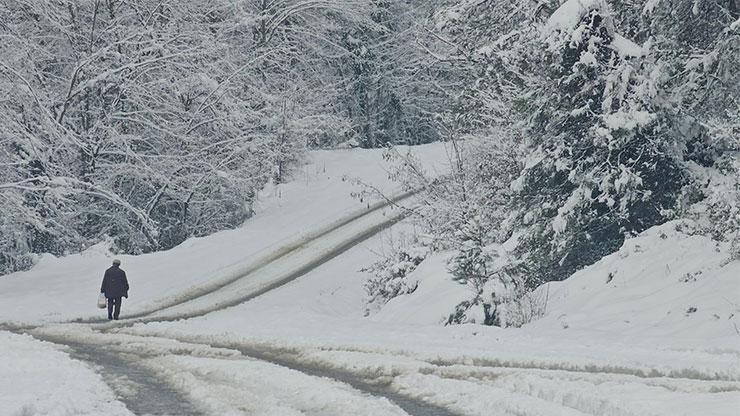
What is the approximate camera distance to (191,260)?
2942cm

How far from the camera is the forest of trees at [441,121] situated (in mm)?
17422

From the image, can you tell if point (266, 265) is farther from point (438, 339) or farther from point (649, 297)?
point (438, 339)

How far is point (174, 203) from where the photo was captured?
36688 millimetres

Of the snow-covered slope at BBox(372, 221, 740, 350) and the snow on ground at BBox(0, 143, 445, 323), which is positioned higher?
the snow on ground at BBox(0, 143, 445, 323)

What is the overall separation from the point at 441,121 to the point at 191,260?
877 cm

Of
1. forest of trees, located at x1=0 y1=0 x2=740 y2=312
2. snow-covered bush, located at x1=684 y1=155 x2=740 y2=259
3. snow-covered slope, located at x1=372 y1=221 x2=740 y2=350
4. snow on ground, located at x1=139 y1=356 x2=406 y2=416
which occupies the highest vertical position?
forest of trees, located at x1=0 y1=0 x2=740 y2=312

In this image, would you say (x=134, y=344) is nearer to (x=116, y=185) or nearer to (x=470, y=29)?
(x=470, y=29)

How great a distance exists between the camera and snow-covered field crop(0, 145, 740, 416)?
9.27m

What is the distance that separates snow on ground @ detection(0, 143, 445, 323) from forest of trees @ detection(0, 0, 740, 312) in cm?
123

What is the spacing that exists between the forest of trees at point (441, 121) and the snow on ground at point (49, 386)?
7489mm

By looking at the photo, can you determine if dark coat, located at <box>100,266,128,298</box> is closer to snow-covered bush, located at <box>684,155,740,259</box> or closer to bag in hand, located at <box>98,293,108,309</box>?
bag in hand, located at <box>98,293,108,309</box>

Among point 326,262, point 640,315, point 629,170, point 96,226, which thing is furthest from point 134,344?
point 96,226

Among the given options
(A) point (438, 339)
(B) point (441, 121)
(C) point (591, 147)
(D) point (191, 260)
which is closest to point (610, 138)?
(C) point (591, 147)

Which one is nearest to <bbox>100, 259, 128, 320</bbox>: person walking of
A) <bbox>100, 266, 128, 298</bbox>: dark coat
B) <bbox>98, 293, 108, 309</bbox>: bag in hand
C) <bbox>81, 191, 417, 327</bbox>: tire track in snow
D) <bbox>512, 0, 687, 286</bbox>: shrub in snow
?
<bbox>100, 266, 128, 298</bbox>: dark coat
